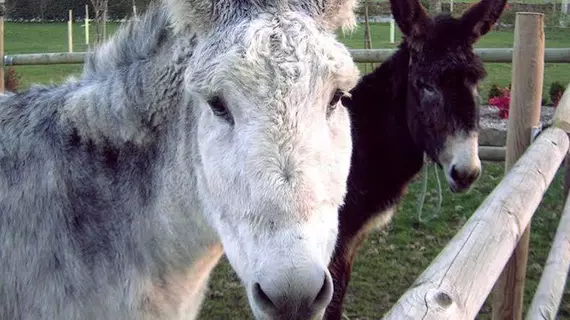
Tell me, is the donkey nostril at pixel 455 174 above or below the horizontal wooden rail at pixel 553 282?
above

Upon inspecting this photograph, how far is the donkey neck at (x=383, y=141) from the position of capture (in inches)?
177

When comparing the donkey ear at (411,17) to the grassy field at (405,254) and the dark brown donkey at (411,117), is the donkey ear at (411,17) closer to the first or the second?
the dark brown donkey at (411,117)

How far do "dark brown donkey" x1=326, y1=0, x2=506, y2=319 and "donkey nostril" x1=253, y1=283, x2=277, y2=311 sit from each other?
2.45m

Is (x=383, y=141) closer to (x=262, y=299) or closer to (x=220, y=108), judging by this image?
(x=220, y=108)

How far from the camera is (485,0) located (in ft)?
14.5

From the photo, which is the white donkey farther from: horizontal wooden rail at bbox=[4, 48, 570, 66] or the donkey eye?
horizontal wooden rail at bbox=[4, 48, 570, 66]

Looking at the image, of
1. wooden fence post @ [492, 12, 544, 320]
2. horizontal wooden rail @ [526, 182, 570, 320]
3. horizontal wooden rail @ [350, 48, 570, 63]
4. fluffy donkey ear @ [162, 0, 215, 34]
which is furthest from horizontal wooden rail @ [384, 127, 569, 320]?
horizontal wooden rail @ [350, 48, 570, 63]

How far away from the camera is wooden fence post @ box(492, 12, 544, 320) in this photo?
3.69m

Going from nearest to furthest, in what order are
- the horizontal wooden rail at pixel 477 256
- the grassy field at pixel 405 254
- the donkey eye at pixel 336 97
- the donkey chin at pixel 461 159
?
the horizontal wooden rail at pixel 477 256 < the donkey eye at pixel 336 97 < the donkey chin at pixel 461 159 < the grassy field at pixel 405 254

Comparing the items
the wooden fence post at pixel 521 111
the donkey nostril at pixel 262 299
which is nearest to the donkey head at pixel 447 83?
the wooden fence post at pixel 521 111

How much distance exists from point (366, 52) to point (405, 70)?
222cm

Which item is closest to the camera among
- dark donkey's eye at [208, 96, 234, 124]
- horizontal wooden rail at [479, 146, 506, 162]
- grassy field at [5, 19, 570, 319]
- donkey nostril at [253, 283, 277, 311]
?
donkey nostril at [253, 283, 277, 311]

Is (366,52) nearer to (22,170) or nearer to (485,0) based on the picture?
(485,0)

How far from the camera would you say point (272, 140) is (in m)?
1.88
